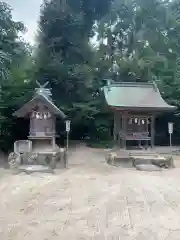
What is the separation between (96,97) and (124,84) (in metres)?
3.00

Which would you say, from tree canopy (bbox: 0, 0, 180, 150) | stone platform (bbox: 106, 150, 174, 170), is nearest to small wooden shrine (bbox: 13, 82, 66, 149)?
tree canopy (bbox: 0, 0, 180, 150)

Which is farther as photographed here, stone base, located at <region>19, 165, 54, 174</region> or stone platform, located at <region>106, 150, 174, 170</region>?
stone platform, located at <region>106, 150, 174, 170</region>

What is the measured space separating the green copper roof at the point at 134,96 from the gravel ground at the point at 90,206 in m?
4.29

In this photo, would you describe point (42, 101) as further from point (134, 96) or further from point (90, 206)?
point (90, 206)

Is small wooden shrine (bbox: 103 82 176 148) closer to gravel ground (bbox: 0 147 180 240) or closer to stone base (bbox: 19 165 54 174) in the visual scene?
gravel ground (bbox: 0 147 180 240)

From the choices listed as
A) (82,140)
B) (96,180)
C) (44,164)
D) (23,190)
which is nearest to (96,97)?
(82,140)

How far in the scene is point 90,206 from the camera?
6.51 meters

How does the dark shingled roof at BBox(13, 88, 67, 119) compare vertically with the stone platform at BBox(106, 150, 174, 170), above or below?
above

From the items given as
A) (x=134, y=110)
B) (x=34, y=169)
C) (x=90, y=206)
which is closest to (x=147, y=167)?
(x=134, y=110)

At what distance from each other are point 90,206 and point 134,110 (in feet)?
25.3

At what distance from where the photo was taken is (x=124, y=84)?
50.0ft

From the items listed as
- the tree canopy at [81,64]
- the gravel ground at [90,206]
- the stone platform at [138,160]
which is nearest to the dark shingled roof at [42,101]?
the tree canopy at [81,64]

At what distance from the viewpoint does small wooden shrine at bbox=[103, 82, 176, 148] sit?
13.4 meters

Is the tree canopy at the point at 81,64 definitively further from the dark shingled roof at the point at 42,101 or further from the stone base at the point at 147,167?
the stone base at the point at 147,167
